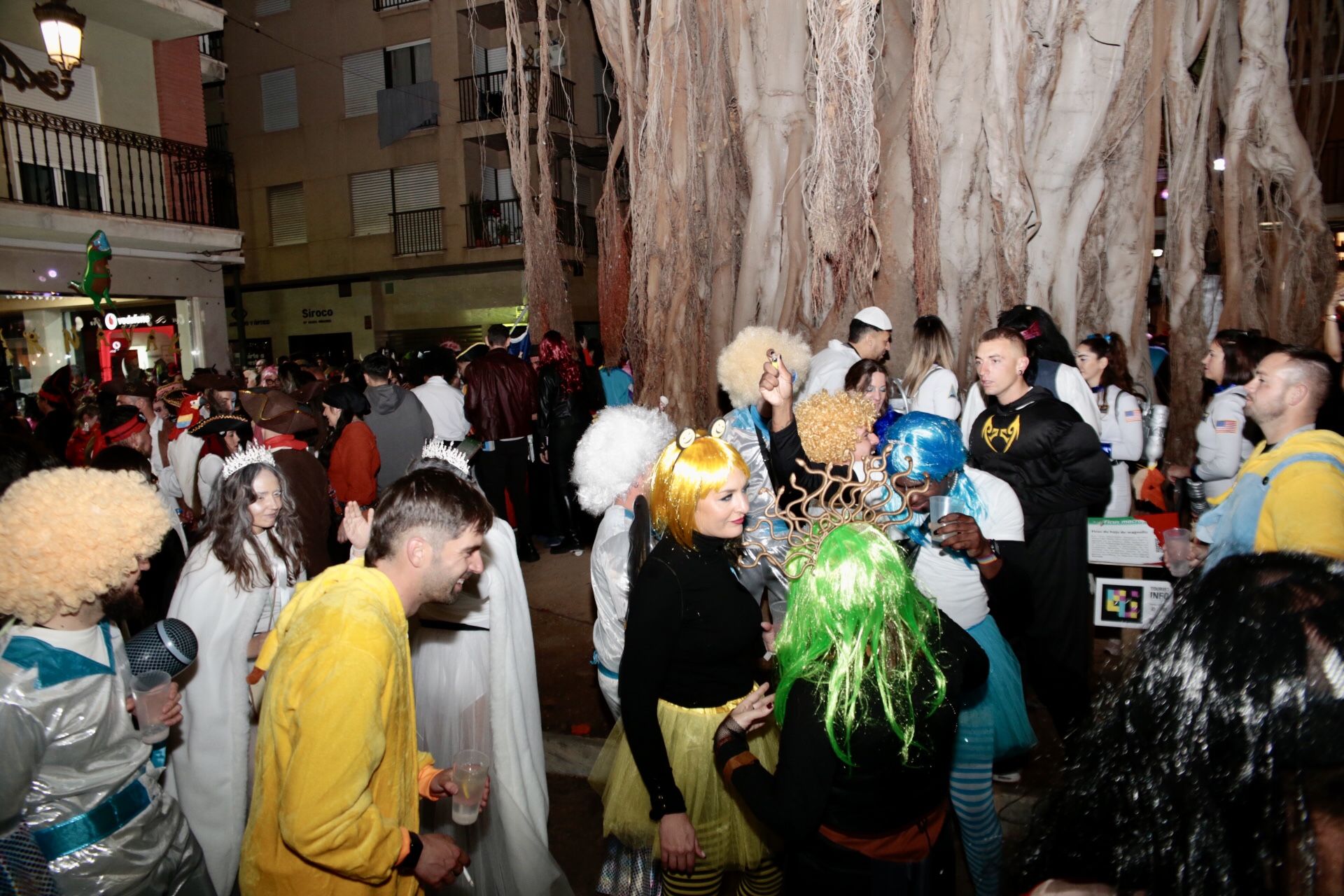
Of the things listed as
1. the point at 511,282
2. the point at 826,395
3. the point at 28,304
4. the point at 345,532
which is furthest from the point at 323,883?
the point at 511,282

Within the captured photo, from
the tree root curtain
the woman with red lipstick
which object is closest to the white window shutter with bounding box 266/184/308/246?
the tree root curtain

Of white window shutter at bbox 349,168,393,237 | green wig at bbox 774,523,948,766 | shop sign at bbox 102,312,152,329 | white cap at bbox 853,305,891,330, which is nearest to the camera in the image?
green wig at bbox 774,523,948,766

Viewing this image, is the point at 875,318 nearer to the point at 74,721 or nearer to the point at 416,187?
the point at 74,721

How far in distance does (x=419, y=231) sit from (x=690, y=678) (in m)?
22.3

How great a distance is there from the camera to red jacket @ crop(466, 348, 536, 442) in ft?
22.5

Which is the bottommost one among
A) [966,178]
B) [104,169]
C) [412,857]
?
[412,857]

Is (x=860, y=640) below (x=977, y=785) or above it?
above

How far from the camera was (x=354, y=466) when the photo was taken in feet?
17.3

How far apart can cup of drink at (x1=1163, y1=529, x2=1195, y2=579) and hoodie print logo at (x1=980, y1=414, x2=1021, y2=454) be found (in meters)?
0.75

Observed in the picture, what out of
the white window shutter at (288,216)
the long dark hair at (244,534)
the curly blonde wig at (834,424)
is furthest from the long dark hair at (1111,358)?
the white window shutter at (288,216)

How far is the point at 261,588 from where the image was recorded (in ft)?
9.00

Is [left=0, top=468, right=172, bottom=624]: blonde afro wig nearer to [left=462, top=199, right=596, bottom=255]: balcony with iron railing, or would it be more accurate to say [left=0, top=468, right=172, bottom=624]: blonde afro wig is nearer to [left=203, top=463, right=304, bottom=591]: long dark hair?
[left=203, top=463, right=304, bottom=591]: long dark hair

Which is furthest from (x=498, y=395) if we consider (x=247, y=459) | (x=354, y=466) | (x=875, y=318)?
(x=247, y=459)

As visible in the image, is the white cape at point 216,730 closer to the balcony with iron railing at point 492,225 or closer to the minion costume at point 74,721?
the minion costume at point 74,721
